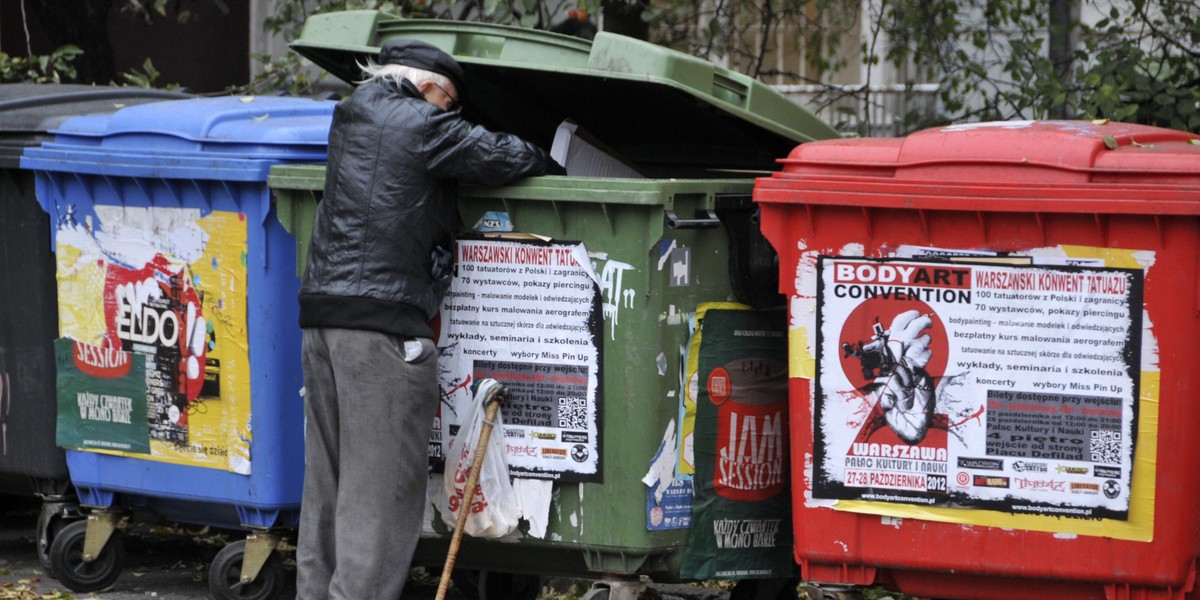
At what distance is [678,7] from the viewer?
24.6 ft

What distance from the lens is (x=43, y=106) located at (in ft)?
17.9

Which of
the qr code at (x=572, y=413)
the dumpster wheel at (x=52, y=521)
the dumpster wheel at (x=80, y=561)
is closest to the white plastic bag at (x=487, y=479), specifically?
the qr code at (x=572, y=413)

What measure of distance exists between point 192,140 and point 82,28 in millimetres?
4373

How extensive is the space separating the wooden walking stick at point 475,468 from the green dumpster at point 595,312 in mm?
62

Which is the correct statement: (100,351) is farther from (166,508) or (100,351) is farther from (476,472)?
(476,472)

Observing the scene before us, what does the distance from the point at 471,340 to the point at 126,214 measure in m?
1.36

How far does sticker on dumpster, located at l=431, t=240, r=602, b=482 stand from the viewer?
166 inches

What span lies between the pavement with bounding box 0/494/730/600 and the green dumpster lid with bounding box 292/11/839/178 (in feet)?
4.85

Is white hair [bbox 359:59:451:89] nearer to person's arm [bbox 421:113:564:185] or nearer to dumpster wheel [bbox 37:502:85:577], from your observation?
person's arm [bbox 421:113:564:185]

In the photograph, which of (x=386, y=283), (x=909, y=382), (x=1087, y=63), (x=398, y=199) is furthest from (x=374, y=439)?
(x=1087, y=63)

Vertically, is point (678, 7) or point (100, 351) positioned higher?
point (678, 7)

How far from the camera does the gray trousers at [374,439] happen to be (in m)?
4.27

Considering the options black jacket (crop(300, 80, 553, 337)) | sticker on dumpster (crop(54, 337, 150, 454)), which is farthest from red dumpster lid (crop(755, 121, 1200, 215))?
sticker on dumpster (crop(54, 337, 150, 454))

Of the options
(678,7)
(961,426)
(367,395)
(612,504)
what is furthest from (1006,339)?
(678,7)
